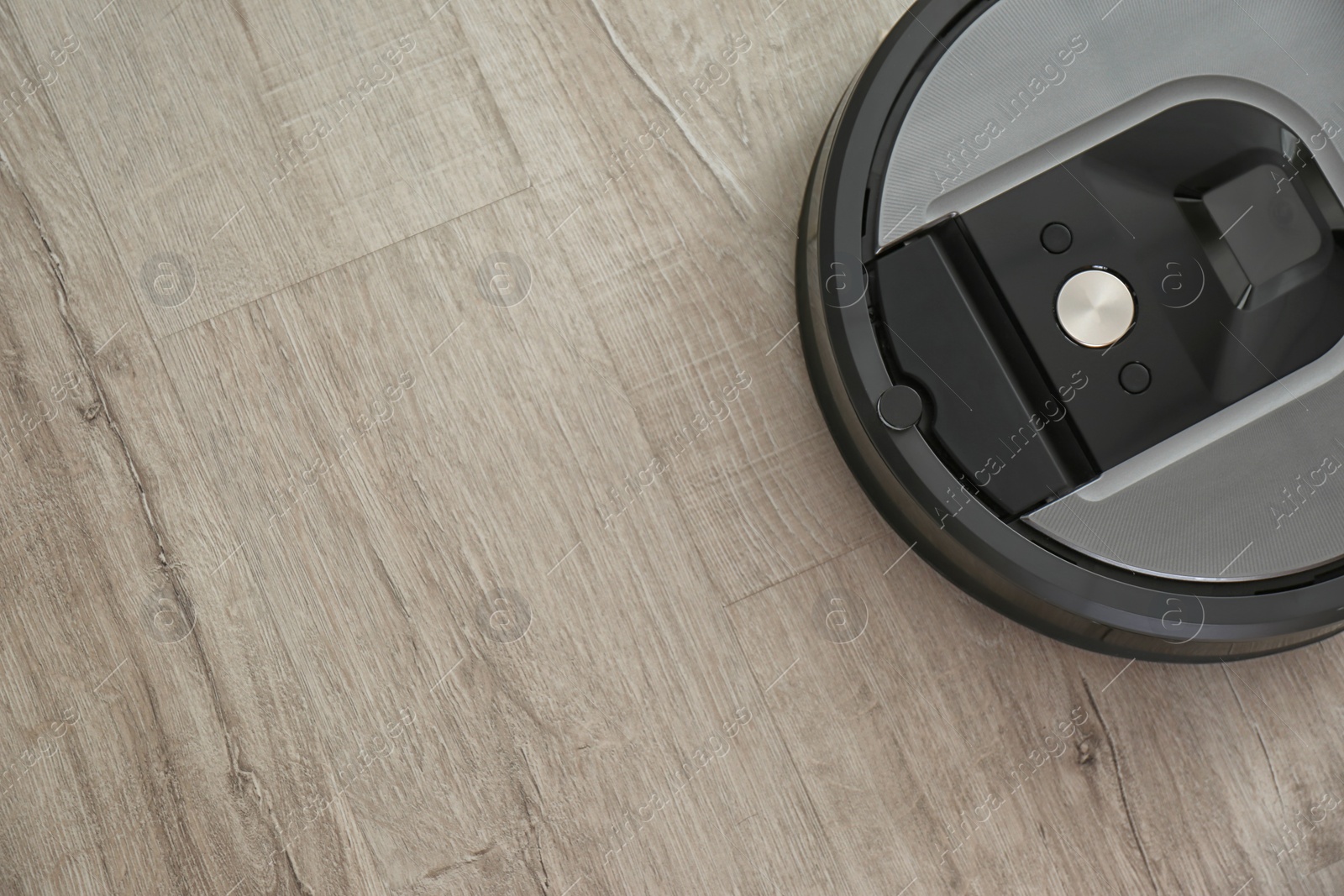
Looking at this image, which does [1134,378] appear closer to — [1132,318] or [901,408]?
[1132,318]

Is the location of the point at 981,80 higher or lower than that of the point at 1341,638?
higher

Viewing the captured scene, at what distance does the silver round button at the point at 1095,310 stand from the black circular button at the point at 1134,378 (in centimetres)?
2

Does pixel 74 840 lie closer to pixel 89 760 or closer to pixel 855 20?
pixel 89 760

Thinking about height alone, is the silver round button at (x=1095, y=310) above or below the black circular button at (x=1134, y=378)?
above

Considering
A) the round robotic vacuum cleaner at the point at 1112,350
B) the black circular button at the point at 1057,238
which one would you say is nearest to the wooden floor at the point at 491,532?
the round robotic vacuum cleaner at the point at 1112,350

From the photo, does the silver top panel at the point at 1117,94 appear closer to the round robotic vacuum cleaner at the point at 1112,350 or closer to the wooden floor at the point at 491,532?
the round robotic vacuum cleaner at the point at 1112,350

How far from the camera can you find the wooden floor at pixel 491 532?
0.71 meters

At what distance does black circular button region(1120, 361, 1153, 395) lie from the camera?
2.06 ft

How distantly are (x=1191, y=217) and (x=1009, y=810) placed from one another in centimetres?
48

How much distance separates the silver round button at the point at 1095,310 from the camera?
0.63 metres

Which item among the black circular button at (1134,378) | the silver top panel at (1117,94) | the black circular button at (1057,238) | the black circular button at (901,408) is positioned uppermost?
the silver top panel at (1117,94)

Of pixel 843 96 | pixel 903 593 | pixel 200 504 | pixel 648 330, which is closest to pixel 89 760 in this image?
pixel 200 504

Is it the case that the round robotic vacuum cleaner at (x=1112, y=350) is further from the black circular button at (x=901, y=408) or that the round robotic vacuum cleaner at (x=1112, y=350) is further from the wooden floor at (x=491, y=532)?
the wooden floor at (x=491, y=532)

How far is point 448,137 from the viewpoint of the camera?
2.51 ft
